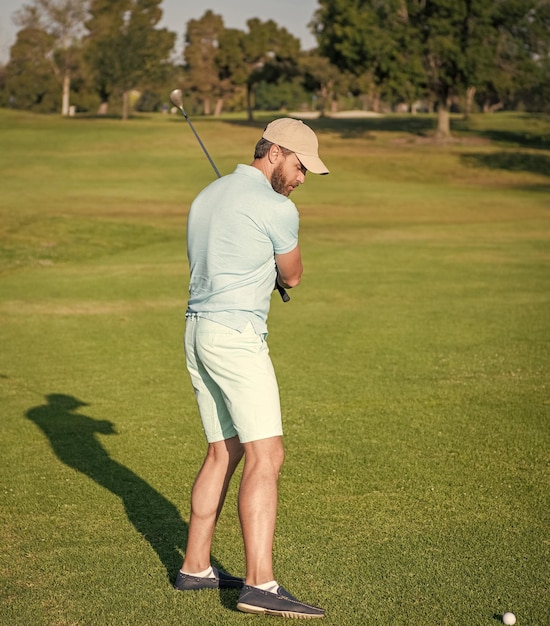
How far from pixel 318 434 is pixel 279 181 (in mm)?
3764

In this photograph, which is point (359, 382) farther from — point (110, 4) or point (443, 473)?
point (110, 4)

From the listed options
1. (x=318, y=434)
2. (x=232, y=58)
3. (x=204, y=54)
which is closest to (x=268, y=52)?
(x=232, y=58)

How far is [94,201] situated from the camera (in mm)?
35094

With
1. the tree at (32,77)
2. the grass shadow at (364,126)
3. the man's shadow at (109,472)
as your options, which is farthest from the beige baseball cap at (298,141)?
the tree at (32,77)

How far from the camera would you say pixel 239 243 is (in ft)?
16.3

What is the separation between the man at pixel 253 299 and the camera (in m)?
4.91

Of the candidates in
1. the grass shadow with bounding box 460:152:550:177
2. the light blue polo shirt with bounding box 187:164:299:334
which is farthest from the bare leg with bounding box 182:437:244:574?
the grass shadow with bounding box 460:152:550:177

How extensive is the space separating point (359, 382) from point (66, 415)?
304 centimetres

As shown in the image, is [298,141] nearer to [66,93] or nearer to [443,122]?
[443,122]

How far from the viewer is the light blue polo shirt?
4910mm

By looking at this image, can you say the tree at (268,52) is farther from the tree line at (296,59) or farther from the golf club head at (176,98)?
the golf club head at (176,98)

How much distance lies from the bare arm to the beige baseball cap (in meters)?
0.42

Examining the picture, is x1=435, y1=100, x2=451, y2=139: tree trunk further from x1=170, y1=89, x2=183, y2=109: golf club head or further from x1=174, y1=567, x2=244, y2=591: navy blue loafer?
x1=174, y1=567, x2=244, y2=591: navy blue loafer

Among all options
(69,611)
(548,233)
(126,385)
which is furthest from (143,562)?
(548,233)
